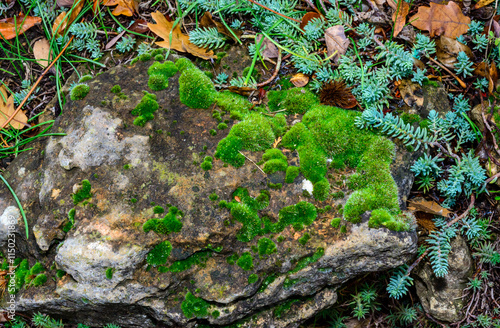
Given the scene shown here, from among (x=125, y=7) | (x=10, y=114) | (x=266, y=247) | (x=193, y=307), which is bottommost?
(x=193, y=307)

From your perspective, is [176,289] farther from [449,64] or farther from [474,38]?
[474,38]

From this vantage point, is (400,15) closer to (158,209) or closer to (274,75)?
(274,75)

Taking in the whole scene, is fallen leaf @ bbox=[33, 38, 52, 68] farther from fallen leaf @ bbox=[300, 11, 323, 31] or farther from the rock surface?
the rock surface

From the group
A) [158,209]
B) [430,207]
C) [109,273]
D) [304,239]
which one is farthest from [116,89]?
[430,207]

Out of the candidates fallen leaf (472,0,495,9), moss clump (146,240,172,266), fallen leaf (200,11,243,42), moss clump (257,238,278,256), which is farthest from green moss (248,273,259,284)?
fallen leaf (472,0,495,9)

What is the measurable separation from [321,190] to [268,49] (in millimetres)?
1877

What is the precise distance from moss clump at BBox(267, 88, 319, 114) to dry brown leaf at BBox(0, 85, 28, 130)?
10.4 ft

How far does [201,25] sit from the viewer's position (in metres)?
4.31

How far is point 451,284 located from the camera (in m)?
3.72

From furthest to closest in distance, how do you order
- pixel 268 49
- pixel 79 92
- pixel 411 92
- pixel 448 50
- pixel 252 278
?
pixel 268 49 → pixel 448 50 → pixel 411 92 → pixel 79 92 → pixel 252 278

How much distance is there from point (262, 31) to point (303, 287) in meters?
2.89

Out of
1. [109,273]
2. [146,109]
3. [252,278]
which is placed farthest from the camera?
[146,109]

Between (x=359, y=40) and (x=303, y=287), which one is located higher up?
(x=359, y=40)

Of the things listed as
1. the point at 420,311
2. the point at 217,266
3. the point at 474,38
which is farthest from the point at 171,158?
the point at 474,38
